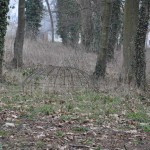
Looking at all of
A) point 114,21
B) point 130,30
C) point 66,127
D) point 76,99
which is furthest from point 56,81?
point 114,21

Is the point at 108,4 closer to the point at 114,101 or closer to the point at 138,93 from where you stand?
the point at 138,93

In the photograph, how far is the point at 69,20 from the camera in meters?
42.4

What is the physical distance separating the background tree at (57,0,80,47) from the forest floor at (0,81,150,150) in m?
26.6

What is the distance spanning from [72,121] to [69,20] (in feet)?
110

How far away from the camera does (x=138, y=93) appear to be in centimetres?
1491

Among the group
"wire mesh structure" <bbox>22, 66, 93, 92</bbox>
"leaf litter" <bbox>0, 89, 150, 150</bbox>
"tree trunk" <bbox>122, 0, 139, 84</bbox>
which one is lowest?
"leaf litter" <bbox>0, 89, 150, 150</bbox>

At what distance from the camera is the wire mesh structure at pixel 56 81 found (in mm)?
14117

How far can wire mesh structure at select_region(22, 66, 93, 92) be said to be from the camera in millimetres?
14117

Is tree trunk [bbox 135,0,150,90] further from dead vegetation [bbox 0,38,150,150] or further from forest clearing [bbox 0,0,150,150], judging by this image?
dead vegetation [bbox 0,38,150,150]

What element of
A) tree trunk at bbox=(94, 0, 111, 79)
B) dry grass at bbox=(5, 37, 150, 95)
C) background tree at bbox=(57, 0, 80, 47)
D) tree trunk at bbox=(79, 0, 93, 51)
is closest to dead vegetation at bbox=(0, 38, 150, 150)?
dry grass at bbox=(5, 37, 150, 95)

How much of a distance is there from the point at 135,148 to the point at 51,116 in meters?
2.92

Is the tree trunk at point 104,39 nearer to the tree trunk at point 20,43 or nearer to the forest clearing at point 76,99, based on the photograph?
the forest clearing at point 76,99

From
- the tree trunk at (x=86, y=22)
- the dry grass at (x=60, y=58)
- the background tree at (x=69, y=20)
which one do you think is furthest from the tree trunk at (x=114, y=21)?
the background tree at (x=69, y=20)

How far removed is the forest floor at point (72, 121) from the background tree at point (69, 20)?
26644 mm
